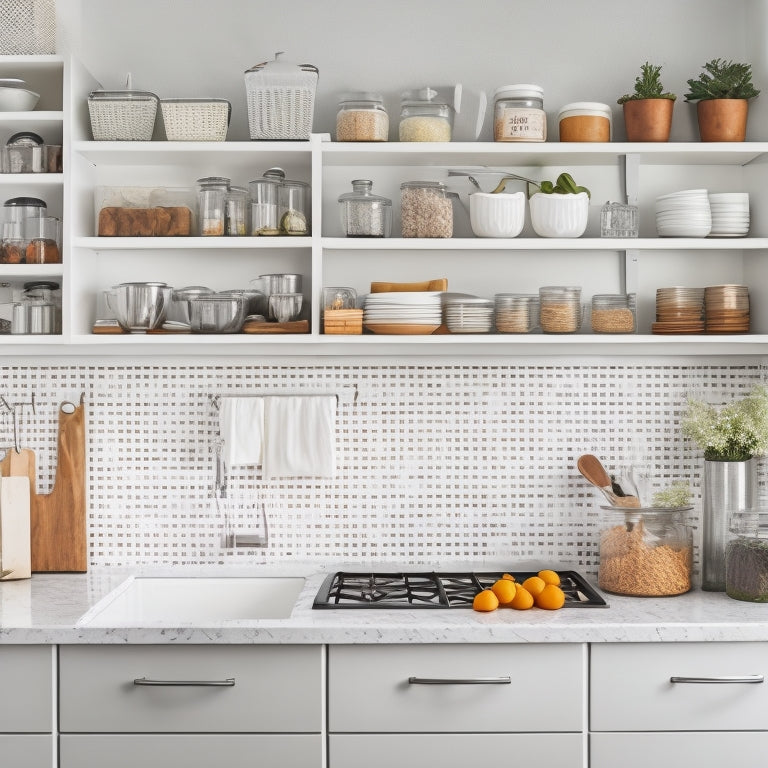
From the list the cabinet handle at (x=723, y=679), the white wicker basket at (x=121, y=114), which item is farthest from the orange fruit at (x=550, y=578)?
the white wicker basket at (x=121, y=114)

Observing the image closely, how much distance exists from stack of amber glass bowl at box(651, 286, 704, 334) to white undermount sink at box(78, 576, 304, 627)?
1332 millimetres

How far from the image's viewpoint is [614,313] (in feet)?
8.24

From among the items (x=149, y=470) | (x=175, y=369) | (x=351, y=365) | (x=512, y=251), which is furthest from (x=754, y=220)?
(x=149, y=470)

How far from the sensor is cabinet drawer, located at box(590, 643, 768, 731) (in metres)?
2.13

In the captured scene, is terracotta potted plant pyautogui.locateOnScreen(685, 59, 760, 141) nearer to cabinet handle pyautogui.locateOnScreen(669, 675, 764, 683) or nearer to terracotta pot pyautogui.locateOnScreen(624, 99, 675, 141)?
terracotta pot pyautogui.locateOnScreen(624, 99, 675, 141)

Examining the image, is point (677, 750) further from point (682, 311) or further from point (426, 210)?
point (426, 210)

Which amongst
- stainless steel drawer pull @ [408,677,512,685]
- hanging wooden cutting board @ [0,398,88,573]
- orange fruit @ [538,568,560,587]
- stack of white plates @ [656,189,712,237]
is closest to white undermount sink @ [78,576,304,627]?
hanging wooden cutting board @ [0,398,88,573]

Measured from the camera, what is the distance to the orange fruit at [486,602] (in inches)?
87.5

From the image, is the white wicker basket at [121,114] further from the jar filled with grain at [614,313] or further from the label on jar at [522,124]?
the jar filled with grain at [614,313]

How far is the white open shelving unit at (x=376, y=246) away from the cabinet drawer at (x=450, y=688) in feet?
2.80

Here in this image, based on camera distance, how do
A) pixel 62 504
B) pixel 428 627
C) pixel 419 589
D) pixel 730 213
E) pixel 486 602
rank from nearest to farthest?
pixel 428 627, pixel 486 602, pixel 419 589, pixel 730 213, pixel 62 504

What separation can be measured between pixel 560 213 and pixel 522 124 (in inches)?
10.9

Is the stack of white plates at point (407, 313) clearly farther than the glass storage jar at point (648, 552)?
Yes

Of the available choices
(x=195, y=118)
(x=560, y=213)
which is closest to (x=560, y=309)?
(x=560, y=213)
